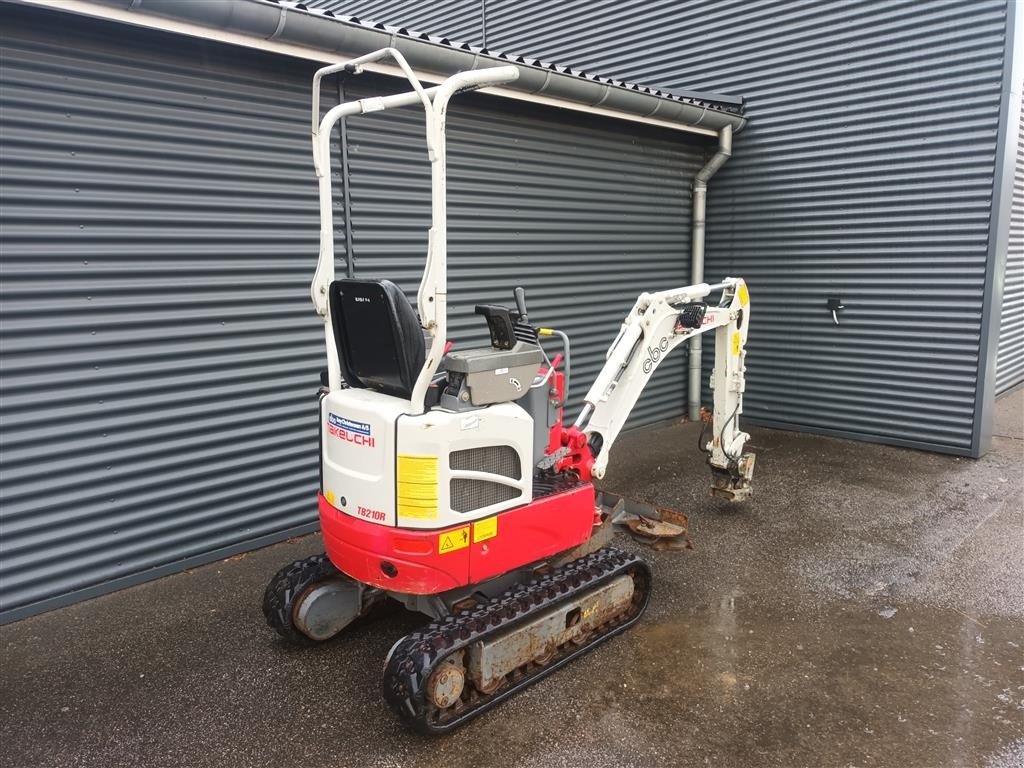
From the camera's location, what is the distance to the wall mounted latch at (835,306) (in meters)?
7.48

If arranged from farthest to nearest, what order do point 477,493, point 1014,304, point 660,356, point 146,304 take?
point 1014,304 → point 660,356 → point 146,304 → point 477,493

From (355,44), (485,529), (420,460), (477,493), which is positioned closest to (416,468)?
(420,460)

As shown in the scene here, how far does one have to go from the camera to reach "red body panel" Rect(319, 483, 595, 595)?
10.1ft

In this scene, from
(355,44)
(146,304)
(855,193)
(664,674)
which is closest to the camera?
(664,674)

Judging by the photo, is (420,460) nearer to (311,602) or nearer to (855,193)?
(311,602)

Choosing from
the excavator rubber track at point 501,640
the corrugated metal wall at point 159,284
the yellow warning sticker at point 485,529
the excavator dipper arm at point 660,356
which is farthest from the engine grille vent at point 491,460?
the corrugated metal wall at point 159,284

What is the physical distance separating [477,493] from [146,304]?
261 cm

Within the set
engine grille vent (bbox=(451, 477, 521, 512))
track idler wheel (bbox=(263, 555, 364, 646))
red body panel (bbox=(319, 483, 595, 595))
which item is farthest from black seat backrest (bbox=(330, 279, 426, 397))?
track idler wheel (bbox=(263, 555, 364, 646))

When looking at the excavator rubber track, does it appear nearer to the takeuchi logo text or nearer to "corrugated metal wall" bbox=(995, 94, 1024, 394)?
the takeuchi logo text

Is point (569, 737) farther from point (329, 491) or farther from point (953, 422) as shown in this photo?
point (953, 422)

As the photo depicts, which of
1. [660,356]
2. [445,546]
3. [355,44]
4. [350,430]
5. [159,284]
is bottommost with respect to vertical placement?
[445,546]

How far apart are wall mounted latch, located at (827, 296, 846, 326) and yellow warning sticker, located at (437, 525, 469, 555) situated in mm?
5837

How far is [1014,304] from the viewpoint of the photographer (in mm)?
9102

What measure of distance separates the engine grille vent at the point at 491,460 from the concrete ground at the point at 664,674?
1074 mm
